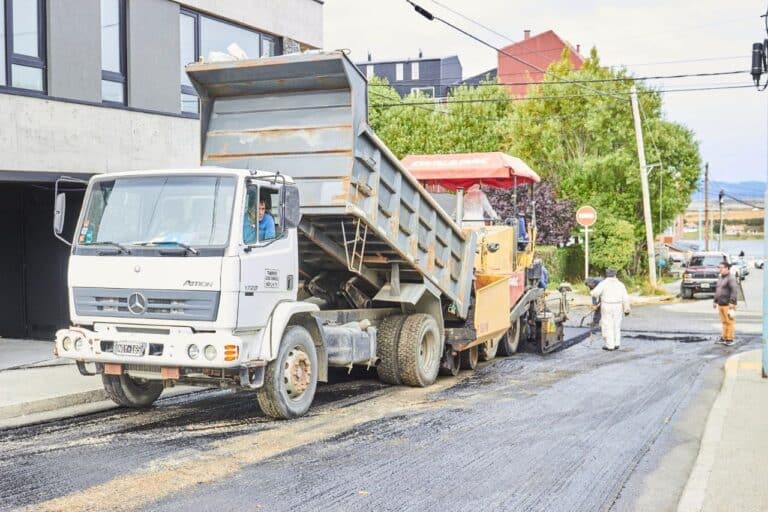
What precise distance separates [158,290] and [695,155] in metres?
32.0

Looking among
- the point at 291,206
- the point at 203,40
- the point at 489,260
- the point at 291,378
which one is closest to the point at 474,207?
the point at 489,260

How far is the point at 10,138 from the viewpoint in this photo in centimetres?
1231

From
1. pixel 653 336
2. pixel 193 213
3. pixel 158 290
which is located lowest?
pixel 653 336

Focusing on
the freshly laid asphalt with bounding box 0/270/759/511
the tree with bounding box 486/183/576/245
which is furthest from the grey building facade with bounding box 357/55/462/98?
the freshly laid asphalt with bounding box 0/270/759/511

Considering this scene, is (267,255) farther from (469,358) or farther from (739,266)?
(739,266)

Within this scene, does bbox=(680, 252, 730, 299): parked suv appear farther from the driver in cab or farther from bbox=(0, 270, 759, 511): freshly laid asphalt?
the driver in cab

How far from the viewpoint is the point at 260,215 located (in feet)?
28.7

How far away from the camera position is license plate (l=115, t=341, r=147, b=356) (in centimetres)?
834

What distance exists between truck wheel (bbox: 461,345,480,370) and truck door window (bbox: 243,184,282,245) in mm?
5077

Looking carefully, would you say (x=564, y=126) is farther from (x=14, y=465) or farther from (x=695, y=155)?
(x=14, y=465)

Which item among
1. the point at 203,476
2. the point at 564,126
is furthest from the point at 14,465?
the point at 564,126

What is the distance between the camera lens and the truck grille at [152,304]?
26.7 feet

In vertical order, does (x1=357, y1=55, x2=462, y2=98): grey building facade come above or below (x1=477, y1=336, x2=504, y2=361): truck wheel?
above

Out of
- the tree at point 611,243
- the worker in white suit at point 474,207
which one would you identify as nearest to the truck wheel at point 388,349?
the worker in white suit at point 474,207
